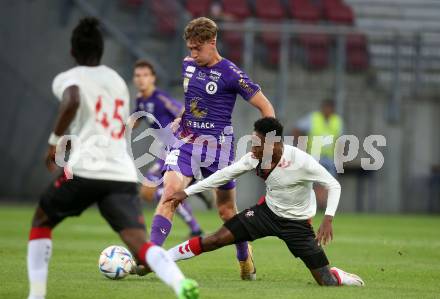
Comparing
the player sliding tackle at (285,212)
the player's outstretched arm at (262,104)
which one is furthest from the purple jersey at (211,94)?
the player sliding tackle at (285,212)

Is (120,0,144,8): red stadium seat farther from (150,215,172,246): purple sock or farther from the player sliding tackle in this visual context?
the player sliding tackle

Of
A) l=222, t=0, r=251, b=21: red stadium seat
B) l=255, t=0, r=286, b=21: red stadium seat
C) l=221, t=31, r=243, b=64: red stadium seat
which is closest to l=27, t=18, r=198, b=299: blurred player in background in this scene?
l=221, t=31, r=243, b=64: red stadium seat

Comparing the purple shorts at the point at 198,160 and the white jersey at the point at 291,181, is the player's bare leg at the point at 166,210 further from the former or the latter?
the white jersey at the point at 291,181

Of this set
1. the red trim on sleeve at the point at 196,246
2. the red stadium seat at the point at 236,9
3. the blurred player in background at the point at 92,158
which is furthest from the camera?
the red stadium seat at the point at 236,9

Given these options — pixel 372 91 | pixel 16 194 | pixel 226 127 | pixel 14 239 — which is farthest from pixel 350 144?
pixel 226 127

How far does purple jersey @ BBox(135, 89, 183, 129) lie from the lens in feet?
49.9

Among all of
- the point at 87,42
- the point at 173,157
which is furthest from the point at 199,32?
the point at 87,42

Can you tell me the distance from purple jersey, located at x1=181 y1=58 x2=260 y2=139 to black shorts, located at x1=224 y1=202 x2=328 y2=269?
1153 mm

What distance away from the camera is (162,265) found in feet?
23.5

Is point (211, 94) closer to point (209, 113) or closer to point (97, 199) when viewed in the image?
point (209, 113)

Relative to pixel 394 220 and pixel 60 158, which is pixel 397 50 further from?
pixel 60 158

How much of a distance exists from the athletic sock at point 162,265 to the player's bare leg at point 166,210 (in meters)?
2.26

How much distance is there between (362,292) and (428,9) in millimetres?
19549

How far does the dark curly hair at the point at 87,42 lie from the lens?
746 cm
